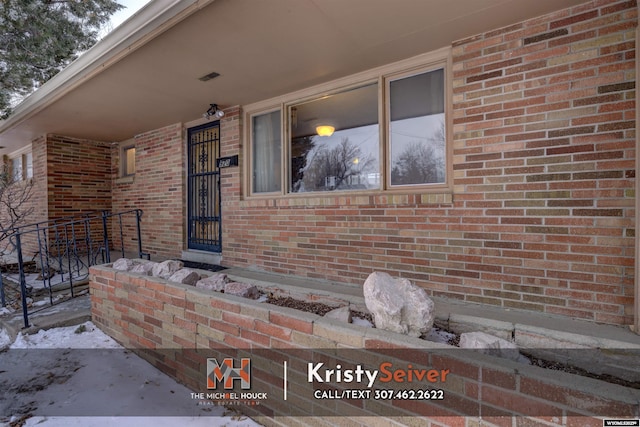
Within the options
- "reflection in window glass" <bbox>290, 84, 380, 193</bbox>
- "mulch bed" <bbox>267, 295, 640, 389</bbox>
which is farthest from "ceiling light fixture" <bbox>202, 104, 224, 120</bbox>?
"mulch bed" <bbox>267, 295, 640, 389</bbox>

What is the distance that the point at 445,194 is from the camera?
291cm

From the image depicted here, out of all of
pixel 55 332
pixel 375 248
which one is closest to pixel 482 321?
pixel 375 248

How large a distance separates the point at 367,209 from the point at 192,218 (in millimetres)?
3663

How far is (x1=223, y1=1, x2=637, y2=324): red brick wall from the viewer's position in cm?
225

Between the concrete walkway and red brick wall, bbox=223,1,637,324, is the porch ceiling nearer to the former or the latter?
red brick wall, bbox=223,1,637,324

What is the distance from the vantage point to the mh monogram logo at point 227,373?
183 centimetres

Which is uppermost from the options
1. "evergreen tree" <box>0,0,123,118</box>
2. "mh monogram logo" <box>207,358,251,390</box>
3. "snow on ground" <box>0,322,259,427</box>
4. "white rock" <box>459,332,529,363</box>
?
"evergreen tree" <box>0,0,123,118</box>

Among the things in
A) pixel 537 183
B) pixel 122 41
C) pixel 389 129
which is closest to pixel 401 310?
pixel 537 183

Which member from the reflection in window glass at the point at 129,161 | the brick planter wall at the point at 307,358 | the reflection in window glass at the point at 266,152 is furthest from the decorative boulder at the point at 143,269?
the reflection in window glass at the point at 129,161

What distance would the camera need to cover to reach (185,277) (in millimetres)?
2586

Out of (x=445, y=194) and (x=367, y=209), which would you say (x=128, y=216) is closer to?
(x=367, y=209)

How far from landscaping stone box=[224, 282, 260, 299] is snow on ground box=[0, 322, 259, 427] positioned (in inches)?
28.1

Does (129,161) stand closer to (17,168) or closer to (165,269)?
(17,168)

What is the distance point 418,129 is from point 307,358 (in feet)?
8.57
